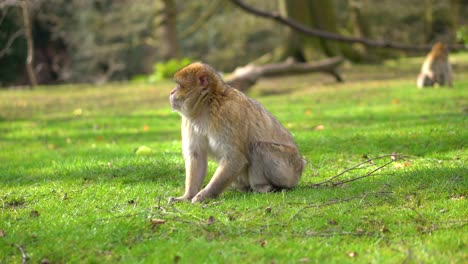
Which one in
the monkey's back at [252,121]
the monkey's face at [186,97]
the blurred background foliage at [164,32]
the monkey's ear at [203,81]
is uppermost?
the monkey's ear at [203,81]

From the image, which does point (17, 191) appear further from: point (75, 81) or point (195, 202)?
point (75, 81)

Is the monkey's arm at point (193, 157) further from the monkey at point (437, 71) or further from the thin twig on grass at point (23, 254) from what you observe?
the monkey at point (437, 71)

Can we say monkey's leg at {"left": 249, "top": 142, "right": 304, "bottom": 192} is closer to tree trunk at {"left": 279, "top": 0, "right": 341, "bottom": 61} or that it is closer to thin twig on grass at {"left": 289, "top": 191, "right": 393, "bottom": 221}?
thin twig on grass at {"left": 289, "top": 191, "right": 393, "bottom": 221}

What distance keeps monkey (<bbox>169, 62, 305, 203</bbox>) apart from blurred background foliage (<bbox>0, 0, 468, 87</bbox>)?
2257cm

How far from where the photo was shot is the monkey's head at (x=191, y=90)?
695 cm

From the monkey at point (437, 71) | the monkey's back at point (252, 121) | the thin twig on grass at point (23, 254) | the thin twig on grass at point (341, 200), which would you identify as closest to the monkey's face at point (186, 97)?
the monkey's back at point (252, 121)

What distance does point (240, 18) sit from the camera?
37.8 m

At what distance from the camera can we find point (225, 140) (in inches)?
272

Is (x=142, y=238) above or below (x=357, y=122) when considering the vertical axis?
above

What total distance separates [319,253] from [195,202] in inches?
75.2

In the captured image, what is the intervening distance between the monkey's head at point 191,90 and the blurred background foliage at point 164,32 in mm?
22677

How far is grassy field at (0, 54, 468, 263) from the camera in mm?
5461

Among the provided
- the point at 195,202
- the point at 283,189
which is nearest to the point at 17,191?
the point at 195,202

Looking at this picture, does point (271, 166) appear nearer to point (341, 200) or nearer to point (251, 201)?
point (251, 201)
